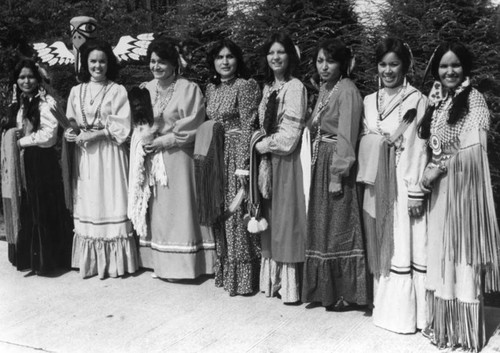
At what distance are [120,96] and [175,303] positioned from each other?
5.97ft

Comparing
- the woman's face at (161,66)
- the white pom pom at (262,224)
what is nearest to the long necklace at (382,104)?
the white pom pom at (262,224)

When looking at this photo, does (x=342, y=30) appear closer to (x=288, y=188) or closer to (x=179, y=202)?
(x=288, y=188)

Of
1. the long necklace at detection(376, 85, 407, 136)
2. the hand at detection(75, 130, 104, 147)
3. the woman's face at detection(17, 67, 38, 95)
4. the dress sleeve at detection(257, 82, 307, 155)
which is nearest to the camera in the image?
the long necklace at detection(376, 85, 407, 136)

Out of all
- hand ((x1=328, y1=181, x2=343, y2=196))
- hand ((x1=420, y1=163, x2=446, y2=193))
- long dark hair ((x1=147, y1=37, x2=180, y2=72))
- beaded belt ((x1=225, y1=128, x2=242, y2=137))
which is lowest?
hand ((x1=328, y1=181, x2=343, y2=196))

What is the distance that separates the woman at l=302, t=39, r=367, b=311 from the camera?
406cm

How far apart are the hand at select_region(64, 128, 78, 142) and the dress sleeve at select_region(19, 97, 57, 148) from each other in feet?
0.34

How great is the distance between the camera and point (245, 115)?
457 centimetres

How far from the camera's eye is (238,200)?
4.62 meters

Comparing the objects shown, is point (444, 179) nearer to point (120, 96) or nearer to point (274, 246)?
point (274, 246)

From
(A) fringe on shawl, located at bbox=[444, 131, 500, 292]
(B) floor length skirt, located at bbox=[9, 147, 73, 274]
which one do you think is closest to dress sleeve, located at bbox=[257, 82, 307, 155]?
(A) fringe on shawl, located at bbox=[444, 131, 500, 292]

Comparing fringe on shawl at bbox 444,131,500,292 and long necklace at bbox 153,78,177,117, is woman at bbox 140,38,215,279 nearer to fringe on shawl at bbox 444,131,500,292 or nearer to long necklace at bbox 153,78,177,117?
long necklace at bbox 153,78,177,117

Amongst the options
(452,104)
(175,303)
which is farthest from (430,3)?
(175,303)

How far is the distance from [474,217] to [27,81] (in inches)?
153

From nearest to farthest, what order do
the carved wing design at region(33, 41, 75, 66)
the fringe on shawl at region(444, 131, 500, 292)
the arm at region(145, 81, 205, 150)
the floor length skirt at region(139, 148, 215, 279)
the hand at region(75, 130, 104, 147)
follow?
the fringe on shawl at region(444, 131, 500, 292) → the arm at region(145, 81, 205, 150) → the floor length skirt at region(139, 148, 215, 279) → the hand at region(75, 130, 104, 147) → the carved wing design at region(33, 41, 75, 66)
